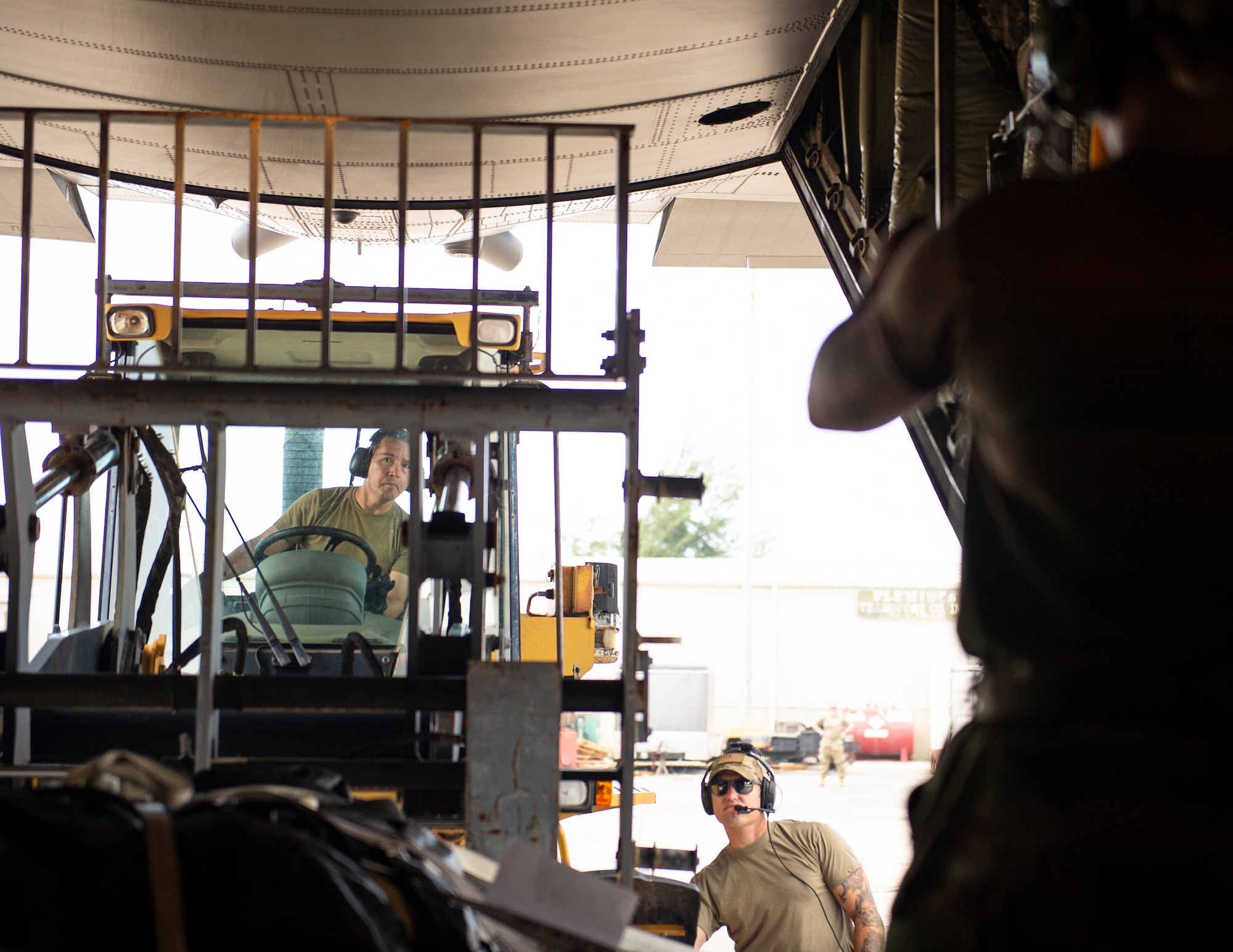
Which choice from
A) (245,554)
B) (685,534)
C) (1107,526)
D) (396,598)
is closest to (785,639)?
(685,534)

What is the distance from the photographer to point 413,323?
5.74 meters

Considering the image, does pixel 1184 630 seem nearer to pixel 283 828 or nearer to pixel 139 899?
pixel 283 828

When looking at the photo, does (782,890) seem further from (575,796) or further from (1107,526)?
(1107,526)

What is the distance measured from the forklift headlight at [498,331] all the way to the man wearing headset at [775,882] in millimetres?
2624

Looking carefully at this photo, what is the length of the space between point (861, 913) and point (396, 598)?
2.72 m

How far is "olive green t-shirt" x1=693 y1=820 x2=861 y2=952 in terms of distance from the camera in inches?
217

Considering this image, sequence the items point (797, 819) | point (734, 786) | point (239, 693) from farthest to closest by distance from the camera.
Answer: point (797, 819), point (734, 786), point (239, 693)

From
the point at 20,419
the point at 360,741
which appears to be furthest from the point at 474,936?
the point at 360,741

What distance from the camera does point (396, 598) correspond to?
5.18 meters

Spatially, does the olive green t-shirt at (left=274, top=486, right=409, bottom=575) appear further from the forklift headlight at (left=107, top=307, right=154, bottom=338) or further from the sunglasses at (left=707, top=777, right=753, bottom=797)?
the sunglasses at (left=707, top=777, right=753, bottom=797)

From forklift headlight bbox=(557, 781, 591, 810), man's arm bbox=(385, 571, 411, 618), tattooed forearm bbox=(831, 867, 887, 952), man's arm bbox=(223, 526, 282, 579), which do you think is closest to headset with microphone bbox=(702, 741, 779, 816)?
tattooed forearm bbox=(831, 867, 887, 952)

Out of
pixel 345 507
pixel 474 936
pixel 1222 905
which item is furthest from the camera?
pixel 345 507

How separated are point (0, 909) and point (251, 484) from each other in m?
4.51

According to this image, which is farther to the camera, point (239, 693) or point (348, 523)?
point (348, 523)
